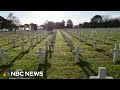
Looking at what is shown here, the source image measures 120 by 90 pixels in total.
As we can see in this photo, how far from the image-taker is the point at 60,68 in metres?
6.62
